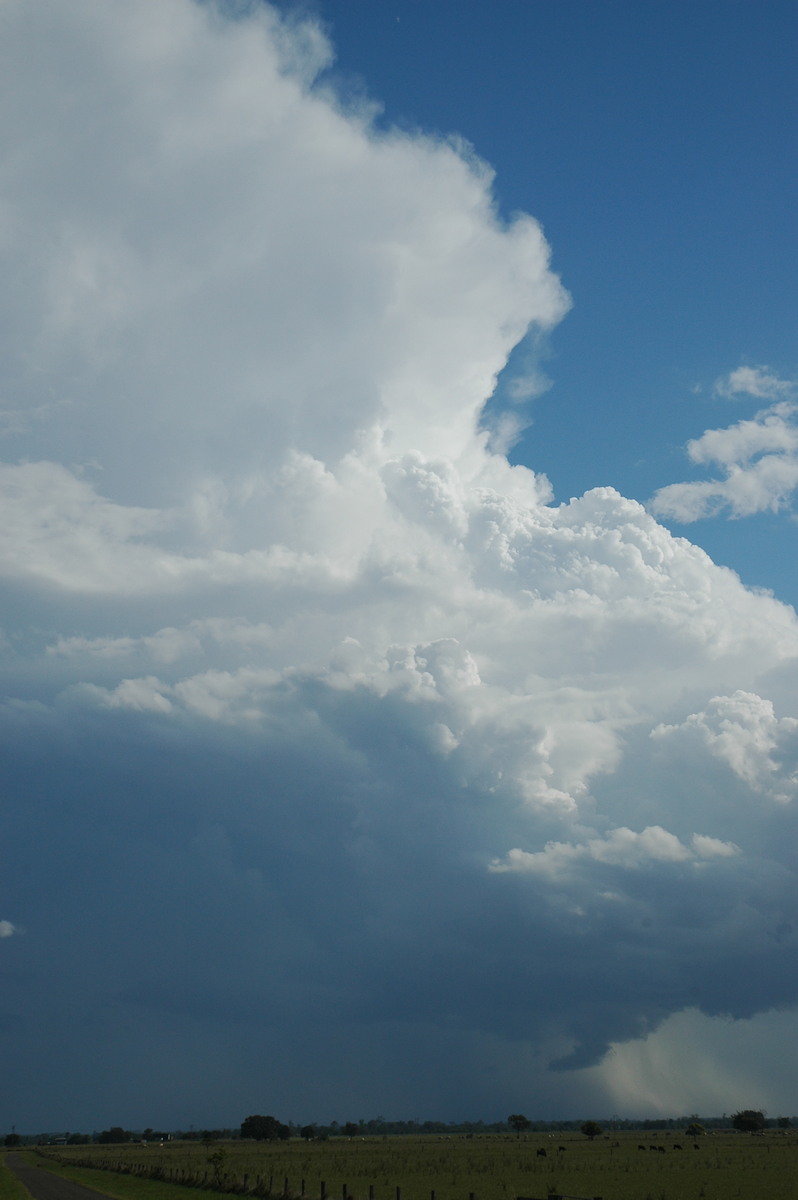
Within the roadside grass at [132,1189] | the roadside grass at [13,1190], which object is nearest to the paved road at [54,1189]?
the roadside grass at [13,1190]

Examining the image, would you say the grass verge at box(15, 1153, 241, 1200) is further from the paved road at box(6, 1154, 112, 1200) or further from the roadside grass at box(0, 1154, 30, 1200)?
the paved road at box(6, 1154, 112, 1200)

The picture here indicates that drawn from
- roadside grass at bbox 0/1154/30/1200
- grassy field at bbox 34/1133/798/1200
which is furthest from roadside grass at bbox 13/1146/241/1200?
grassy field at bbox 34/1133/798/1200

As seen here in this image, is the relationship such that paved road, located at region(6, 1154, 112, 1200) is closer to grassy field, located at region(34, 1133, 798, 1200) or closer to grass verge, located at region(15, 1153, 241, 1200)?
grass verge, located at region(15, 1153, 241, 1200)

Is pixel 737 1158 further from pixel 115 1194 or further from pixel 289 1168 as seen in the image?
pixel 115 1194

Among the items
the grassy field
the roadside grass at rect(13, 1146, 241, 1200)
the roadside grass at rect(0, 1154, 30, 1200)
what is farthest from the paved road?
the grassy field

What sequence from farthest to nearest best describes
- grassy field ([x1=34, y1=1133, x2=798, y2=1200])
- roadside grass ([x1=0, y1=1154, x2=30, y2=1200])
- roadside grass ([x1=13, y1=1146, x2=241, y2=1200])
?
roadside grass ([x1=0, y1=1154, x2=30, y2=1200]) → grassy field ([x1=34, y1=1133, x2=798, y2=1200]) → roadside grass ([x1=13, y1=1146, x2=241, y2=1200])

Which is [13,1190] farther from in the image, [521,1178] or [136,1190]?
[521,1178]

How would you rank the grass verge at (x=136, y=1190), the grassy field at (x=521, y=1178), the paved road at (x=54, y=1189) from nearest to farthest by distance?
the grass verge at (x=136, y=1190)
the grassy field at (x=521, y=1178)
the paved road at (x=54, y=1189)

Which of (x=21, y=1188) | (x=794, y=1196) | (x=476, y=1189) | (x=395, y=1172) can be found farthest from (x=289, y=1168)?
(x=794, y=1196)

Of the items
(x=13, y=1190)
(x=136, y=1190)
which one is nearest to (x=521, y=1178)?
(x=136, y=1190)

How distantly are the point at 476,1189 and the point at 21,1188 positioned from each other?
33.7m

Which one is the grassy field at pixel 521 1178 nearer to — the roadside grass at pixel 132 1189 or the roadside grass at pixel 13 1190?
the roadside grass at pixel 132 1189

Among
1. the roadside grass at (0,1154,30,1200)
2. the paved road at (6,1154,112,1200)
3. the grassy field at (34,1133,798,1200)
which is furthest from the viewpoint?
the roadside grass at (0,1154,30,1200)

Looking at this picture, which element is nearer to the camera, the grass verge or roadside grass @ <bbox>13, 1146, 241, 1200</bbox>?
the grass verge
